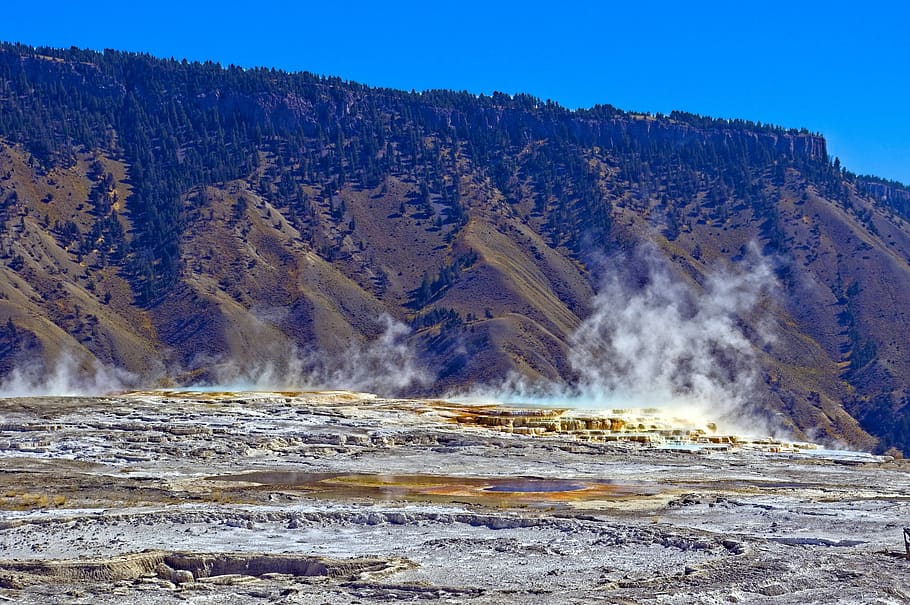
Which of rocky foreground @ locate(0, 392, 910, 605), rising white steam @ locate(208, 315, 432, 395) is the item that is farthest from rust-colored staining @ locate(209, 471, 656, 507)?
rising white steam @ locate(208, 315, 432, 395)

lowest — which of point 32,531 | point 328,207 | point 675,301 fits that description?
point 32,531

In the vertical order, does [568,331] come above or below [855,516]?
above

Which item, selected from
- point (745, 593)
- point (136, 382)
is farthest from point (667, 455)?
point (136, 382)

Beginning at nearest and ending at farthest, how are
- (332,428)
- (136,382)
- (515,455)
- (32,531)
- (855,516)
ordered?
(32,531) → (855,516) → (515,455) → (332,428) → (136,382)

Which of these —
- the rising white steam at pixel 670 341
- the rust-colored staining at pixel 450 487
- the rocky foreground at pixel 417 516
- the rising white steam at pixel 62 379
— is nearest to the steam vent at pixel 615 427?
the rocky foreground at pixel 417 516

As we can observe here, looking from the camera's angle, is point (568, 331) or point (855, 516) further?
point (568, 331)

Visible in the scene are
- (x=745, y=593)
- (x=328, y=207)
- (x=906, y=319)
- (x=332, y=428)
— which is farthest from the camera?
(x=328, y=207)

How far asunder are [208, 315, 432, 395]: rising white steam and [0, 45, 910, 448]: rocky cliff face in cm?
30

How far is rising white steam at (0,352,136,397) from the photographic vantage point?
121 meters

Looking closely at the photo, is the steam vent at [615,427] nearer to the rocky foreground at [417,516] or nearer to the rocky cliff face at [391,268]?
the rocky foreground at [417,516]

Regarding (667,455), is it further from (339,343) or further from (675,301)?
(675,301)

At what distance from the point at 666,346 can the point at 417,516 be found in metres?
111

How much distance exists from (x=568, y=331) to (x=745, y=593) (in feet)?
390

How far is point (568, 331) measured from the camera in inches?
5842
